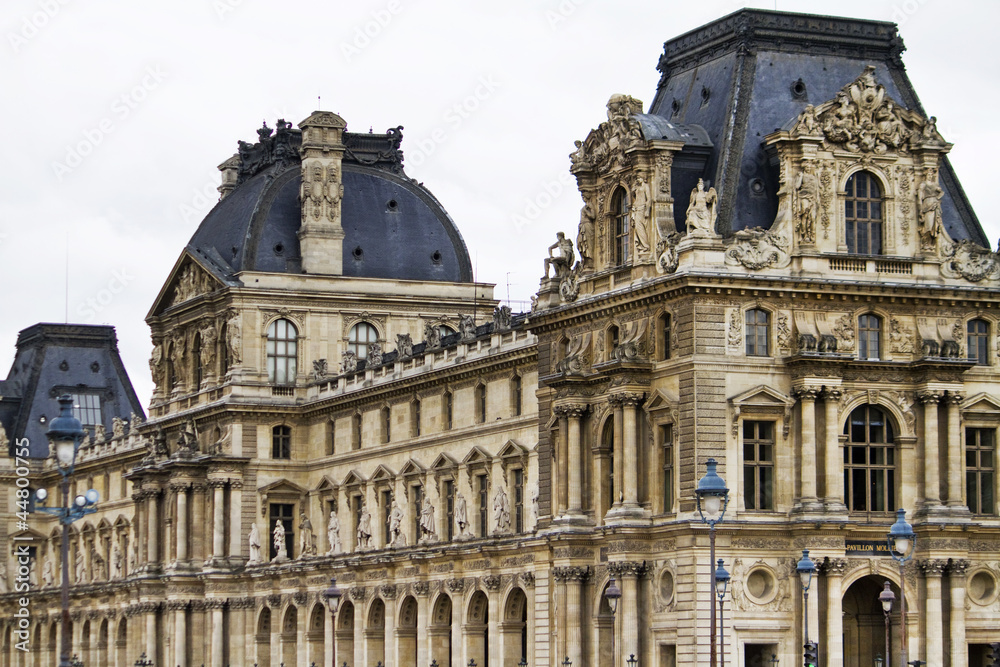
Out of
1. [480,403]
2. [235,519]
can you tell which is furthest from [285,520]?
[480,403]

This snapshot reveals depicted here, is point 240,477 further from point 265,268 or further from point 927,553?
point 927,553

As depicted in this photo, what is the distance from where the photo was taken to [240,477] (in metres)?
107

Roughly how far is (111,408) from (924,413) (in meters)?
81.1

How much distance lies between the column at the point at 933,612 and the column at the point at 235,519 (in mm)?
43102

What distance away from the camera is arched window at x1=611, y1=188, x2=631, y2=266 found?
75.2 m

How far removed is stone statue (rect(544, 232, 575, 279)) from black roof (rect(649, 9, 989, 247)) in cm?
552

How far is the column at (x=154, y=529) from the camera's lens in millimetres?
112062

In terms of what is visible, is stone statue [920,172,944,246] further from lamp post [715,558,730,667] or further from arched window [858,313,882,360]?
lamp post [715,558,730,667]

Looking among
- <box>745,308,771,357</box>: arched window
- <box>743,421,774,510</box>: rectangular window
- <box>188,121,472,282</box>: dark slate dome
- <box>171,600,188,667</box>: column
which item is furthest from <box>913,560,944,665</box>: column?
<box>171,600,188,667</box>: column

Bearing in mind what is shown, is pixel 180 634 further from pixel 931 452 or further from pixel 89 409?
pixel 931 452

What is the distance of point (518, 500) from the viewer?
88500 mm

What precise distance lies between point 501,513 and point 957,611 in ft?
70.1

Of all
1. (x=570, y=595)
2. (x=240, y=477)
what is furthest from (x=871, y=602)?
(x=240, y=477)

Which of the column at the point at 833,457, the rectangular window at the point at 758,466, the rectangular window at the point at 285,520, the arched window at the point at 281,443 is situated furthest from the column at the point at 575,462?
the arched window at the point at 281,443
